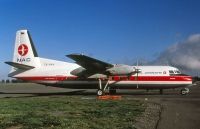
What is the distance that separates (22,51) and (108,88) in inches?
402

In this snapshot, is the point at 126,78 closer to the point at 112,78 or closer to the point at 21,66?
the point at 112,78

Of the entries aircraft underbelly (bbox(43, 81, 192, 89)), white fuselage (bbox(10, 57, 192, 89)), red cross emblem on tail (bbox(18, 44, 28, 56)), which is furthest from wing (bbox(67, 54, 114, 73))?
red cross emblem on tail (bbox(18, 44, 28, 56))

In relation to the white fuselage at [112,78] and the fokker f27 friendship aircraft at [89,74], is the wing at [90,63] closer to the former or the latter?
the fokker f27 friendship aircraft at [89,74]

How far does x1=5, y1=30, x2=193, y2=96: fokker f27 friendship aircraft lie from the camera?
1294 inches

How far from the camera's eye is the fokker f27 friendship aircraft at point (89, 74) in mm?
32875

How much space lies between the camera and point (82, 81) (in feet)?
111

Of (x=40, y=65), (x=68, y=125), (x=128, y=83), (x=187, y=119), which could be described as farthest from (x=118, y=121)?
(x=40, y=65)

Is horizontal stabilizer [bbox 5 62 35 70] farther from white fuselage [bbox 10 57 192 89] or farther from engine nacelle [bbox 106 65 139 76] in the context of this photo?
engine nacelle [bbox 106 65 139 76]

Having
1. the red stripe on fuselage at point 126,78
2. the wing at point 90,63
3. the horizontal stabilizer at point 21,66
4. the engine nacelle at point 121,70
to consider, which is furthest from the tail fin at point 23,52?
the engine nacelle at point 121,70

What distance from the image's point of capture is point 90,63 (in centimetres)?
3153

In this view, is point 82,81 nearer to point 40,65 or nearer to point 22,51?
point 40,65

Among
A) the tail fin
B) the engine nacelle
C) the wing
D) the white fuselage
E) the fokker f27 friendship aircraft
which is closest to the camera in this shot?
the wing

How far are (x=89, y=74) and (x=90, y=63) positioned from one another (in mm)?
2220

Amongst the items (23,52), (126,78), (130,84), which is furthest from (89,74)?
(23,52)
